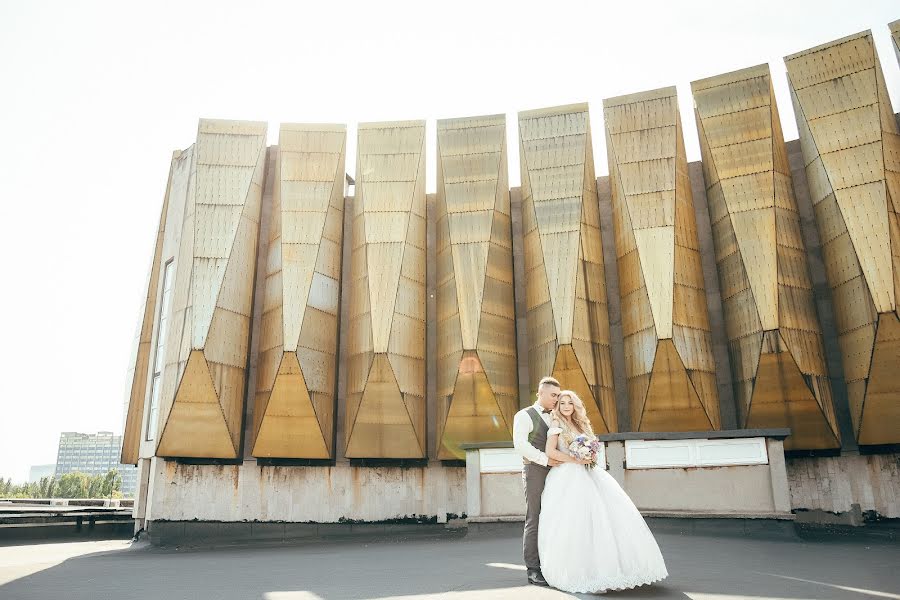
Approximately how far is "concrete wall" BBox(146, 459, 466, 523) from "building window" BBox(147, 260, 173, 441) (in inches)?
79.9

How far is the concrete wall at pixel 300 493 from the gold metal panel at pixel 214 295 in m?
0.90

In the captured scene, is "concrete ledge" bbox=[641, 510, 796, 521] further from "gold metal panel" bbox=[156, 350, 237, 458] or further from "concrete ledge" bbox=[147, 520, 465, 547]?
"gold metal panel" bbox=[156, 350, 237, 458]

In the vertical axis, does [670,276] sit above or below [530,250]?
below

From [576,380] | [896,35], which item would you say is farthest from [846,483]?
[896,35]

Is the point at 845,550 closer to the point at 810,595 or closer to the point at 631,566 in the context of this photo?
the point at 810,595

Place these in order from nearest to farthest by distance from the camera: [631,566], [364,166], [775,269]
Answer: [631,566] < [775,269] < [364,166]

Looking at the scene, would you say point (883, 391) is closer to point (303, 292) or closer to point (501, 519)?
point (501, 519)

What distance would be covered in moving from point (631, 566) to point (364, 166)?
1923 centimetres

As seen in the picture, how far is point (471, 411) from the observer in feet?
64.7

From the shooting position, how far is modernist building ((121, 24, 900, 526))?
1825cm

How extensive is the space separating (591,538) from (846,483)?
16.0 m

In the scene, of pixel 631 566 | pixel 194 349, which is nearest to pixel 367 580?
pixel 631 566

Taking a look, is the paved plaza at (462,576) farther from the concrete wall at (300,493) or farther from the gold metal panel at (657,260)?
the concrete wall at (300,493)

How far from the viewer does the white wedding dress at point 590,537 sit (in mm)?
5043
